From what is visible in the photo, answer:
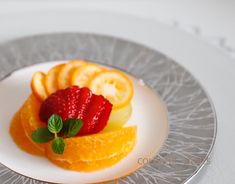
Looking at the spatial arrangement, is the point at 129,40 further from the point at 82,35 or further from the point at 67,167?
the point at 67,167

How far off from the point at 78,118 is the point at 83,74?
41 cm

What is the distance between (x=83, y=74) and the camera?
307 cm

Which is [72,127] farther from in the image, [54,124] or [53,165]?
[53,165]

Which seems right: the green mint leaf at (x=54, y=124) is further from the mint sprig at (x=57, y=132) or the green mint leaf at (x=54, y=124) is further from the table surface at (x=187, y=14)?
the table surface at (x=187, y=14)

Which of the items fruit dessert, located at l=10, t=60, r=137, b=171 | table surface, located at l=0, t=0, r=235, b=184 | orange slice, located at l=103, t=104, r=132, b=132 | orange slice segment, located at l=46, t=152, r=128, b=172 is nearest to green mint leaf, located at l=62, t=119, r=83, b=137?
fruit dessert, located at l=10, t=60, r=137, b=171

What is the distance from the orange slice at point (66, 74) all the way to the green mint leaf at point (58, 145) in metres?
0.47

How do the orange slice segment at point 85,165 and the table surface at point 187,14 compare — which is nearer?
the orange slice segment at point 85,165

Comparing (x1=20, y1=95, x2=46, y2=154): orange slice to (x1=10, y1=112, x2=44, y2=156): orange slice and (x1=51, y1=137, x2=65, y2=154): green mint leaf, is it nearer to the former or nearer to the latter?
(x1=10, y1=112, x2=44, y2=156): orange slice

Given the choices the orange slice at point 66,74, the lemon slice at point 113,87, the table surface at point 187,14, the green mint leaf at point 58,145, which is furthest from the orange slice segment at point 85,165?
the table surface at point 187,14

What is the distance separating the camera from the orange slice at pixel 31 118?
111 inches

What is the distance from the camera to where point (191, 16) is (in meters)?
4.40

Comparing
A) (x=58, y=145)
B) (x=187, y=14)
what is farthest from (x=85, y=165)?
(x=187, y=14)

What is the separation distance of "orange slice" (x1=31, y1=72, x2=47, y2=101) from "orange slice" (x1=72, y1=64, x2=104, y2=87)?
0.64 feet

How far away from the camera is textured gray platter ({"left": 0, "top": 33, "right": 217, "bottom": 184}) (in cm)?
261
